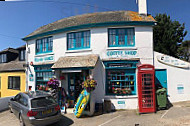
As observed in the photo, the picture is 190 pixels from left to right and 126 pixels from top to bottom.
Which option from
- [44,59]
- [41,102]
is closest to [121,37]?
[41,102]

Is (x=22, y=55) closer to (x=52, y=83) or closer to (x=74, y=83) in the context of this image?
(x=52, y=83)

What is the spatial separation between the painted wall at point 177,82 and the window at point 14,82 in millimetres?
14821

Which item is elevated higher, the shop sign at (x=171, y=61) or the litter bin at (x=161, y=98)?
A: the shop sign at (x=171, y=61)

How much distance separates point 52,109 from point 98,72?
3995 millimetres

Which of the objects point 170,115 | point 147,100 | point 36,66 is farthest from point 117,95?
point 36,66

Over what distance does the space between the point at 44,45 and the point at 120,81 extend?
25.1 feet

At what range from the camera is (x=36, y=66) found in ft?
34.8

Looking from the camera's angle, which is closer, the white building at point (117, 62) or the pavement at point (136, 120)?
the pavement at point (136, 120)

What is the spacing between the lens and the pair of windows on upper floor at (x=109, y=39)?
8562 millimetres

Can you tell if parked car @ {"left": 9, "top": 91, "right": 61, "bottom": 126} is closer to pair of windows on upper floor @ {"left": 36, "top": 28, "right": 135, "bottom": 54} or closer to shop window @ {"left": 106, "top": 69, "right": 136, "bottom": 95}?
shop window @ {"left": 106, "top": 69, "right": 136, "bottom": 95}

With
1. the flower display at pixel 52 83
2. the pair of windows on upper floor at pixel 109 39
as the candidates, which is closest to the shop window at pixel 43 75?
the pair of windows on upper floor at pixel 109 39

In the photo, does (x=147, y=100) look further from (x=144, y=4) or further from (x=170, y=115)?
(x=144, y=4)

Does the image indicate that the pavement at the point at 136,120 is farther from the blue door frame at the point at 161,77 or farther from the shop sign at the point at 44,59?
the shop sign at the point at 44,59

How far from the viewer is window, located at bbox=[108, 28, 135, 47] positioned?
28.0 feet
